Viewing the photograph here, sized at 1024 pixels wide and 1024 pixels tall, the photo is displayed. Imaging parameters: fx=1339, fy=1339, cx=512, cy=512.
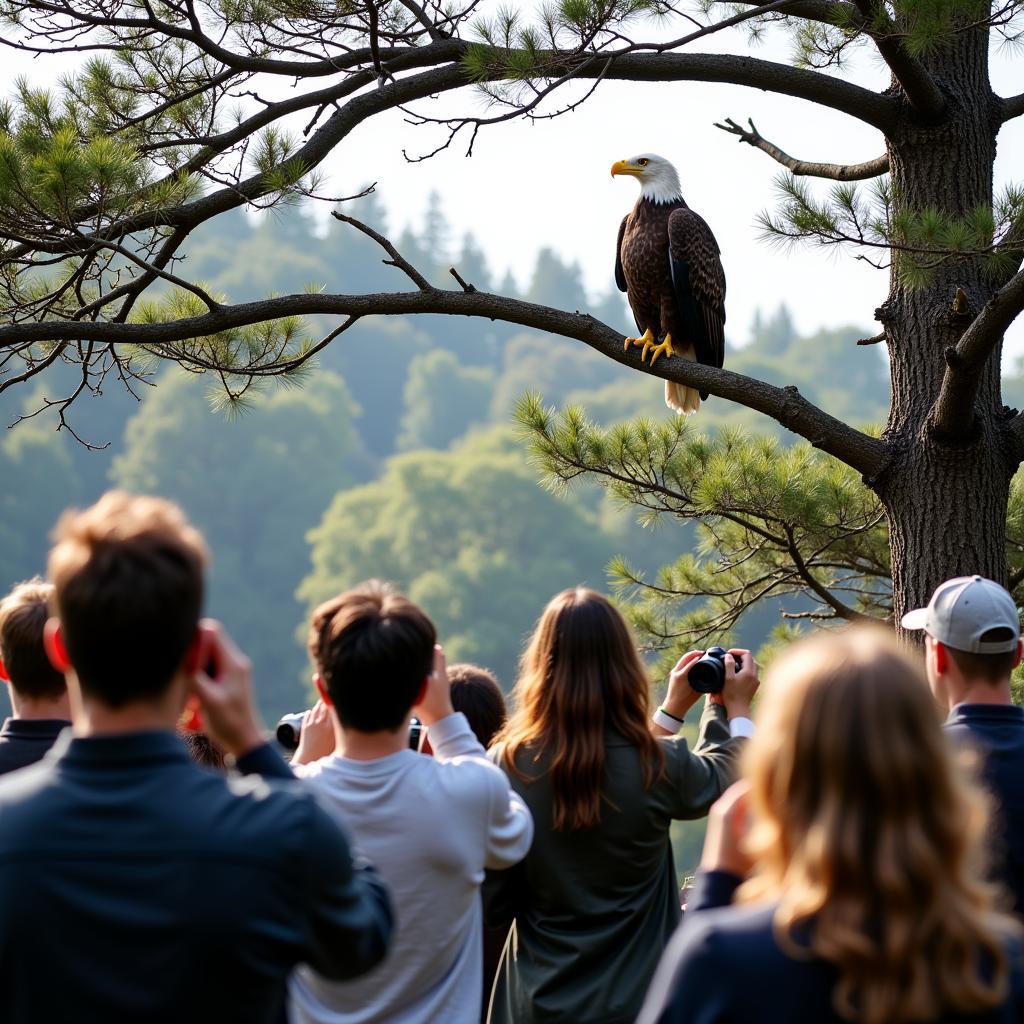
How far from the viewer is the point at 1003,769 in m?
2.12

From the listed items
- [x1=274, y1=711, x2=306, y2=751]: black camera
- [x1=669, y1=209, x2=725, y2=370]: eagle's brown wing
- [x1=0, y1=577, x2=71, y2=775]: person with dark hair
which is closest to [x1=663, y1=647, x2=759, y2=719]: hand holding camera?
[x1=274, y1=711, x2=306, y2=751]: black camera

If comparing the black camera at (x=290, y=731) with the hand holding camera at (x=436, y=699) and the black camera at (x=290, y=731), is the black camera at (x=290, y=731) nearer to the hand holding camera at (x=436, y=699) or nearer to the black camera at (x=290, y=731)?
the black camera at (x=290, y=731)

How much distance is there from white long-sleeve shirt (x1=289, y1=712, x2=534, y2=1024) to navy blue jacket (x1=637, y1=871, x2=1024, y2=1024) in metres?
0.74

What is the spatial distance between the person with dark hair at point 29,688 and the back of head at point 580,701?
82 cm

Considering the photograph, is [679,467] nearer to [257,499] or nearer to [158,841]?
[158,841]

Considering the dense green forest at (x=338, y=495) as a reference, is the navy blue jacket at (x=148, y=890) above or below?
below

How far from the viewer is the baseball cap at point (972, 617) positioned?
225 centimetres

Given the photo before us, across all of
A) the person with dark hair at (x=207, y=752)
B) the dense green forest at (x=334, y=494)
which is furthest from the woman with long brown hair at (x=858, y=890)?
the dense green forest at (x=334, y=494)

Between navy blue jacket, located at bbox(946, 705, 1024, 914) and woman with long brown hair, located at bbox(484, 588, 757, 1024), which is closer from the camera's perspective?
navy blue jacket, located at bbox(946, 705, 1024, 914)

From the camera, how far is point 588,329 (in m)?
4.17

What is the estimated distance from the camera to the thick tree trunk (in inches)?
166

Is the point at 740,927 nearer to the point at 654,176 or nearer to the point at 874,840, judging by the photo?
the point at 874,840

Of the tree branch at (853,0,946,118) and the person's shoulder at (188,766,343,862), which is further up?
the tree branch at (853,0,946,118)

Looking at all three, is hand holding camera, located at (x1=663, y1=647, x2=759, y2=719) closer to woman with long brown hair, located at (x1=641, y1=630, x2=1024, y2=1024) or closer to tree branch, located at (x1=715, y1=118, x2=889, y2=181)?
woman with long brown hair, located at (x1=641, y1=630, x2=1024, y2=1024)
